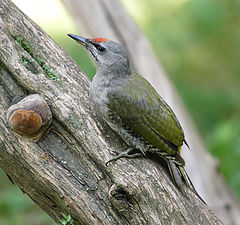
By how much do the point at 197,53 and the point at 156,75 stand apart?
3.25 meters

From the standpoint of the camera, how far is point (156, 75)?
6250 millimetres

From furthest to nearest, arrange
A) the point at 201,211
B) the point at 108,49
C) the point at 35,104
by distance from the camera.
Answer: the point at 108,49, the point at 201,211, the point at 35,104

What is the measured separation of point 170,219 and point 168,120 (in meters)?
0.90

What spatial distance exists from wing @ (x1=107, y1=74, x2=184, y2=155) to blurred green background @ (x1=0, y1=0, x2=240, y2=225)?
7.40ft

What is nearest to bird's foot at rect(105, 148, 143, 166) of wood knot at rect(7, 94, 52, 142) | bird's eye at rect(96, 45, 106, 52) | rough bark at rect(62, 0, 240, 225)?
wood knot at rect(7, 94, 52, 142)

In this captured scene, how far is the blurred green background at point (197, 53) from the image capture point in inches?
256

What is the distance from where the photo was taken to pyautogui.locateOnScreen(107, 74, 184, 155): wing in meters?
3.85

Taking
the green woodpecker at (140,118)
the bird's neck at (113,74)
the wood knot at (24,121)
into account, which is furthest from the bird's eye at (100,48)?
the wood knot at (24,121)

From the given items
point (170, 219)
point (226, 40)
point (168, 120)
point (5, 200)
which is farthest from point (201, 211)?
point (226, 40)

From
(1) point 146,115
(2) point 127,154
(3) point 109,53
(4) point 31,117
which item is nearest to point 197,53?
(3) point 109,53

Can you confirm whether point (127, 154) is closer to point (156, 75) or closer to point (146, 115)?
point (146, 115)

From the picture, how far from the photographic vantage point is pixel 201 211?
376 centimetres

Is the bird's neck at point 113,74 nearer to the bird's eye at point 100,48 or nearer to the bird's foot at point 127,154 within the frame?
the bird's eye at point 100,48

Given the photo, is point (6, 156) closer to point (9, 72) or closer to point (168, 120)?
point (9, 72)
